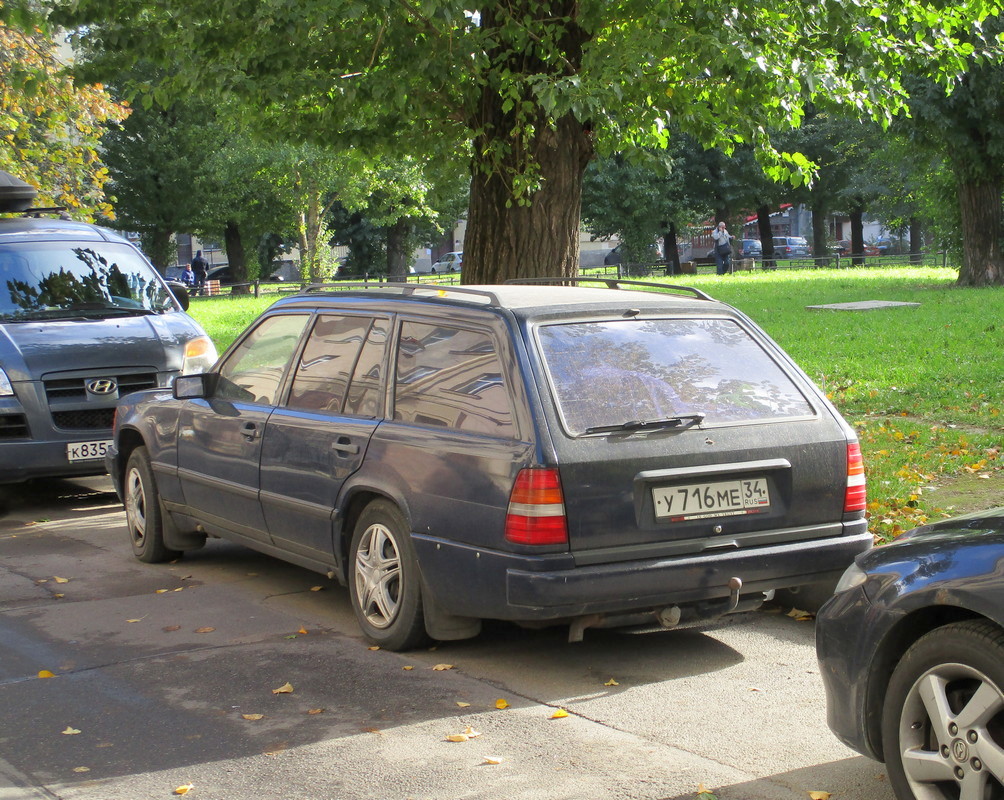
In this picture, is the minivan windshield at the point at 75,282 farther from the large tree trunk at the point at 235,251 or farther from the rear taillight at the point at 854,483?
the large tree trunk at the point at 235,251

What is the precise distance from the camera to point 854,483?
5.76m

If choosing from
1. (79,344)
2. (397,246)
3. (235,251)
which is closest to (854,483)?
(79,344)

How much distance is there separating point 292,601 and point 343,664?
1.34m

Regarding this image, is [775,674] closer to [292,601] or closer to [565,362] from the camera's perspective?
[565,362]

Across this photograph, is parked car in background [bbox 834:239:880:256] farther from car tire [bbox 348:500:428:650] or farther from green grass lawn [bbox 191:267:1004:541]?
car tire [bbox 348:500:428:650]

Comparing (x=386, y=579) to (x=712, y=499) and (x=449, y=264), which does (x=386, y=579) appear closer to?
(x=712, y=499)

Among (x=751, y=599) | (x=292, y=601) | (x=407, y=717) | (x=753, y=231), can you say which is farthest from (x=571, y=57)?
(x=753, y=231)

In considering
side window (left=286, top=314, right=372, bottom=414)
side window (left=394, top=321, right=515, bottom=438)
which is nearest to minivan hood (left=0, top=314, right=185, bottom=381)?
side window (left=286, top=314, right=372, bottom=414)

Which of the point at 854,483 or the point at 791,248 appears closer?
the point at 854,483

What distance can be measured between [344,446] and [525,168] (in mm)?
A: 4905

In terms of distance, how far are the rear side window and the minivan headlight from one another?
5649mm

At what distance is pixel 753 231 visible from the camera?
109m

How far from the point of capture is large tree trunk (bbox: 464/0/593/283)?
10.3 meters

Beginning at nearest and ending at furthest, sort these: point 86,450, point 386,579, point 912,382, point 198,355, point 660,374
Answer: point 660,374 < point 386,579 < point 86,450 < point 198,355 < point 912,382
